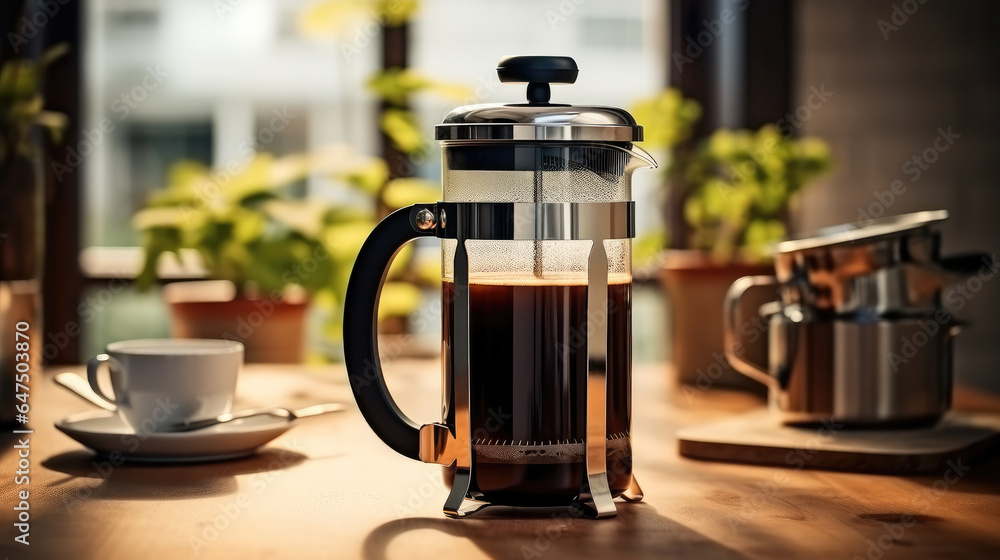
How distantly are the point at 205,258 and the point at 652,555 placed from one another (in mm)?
1417

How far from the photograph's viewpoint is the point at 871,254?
1.07m

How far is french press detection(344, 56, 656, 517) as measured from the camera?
75cm

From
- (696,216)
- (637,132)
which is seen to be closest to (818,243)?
(637,132)

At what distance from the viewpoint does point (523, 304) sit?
2.47 feet

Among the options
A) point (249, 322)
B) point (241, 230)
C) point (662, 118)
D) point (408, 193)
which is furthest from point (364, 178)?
point (662, 118)

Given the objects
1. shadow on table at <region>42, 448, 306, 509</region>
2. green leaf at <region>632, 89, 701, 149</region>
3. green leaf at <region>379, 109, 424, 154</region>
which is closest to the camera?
shadow on table at <region>42, 448, 306, 509</region>

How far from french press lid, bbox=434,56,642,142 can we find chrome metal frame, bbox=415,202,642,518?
49 mm

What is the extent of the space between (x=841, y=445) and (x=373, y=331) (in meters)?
0.47

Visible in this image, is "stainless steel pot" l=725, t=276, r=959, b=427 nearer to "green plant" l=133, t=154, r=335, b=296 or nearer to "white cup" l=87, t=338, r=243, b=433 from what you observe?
"white cup" l=87, t=338, r=243, b=433

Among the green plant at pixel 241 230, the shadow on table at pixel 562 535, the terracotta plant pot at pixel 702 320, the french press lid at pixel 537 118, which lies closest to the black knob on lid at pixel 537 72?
the french press lid at pixel 537 118

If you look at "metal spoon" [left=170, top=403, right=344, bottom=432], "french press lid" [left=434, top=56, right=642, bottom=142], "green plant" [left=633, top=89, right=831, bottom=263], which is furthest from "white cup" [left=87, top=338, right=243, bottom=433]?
"green plant" [left=633, top=89, right=831, bottom=263]

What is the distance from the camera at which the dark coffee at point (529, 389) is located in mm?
754

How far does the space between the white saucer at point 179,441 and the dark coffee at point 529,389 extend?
0.28 meters

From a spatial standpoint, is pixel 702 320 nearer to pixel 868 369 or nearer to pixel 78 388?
pixel 868 369
